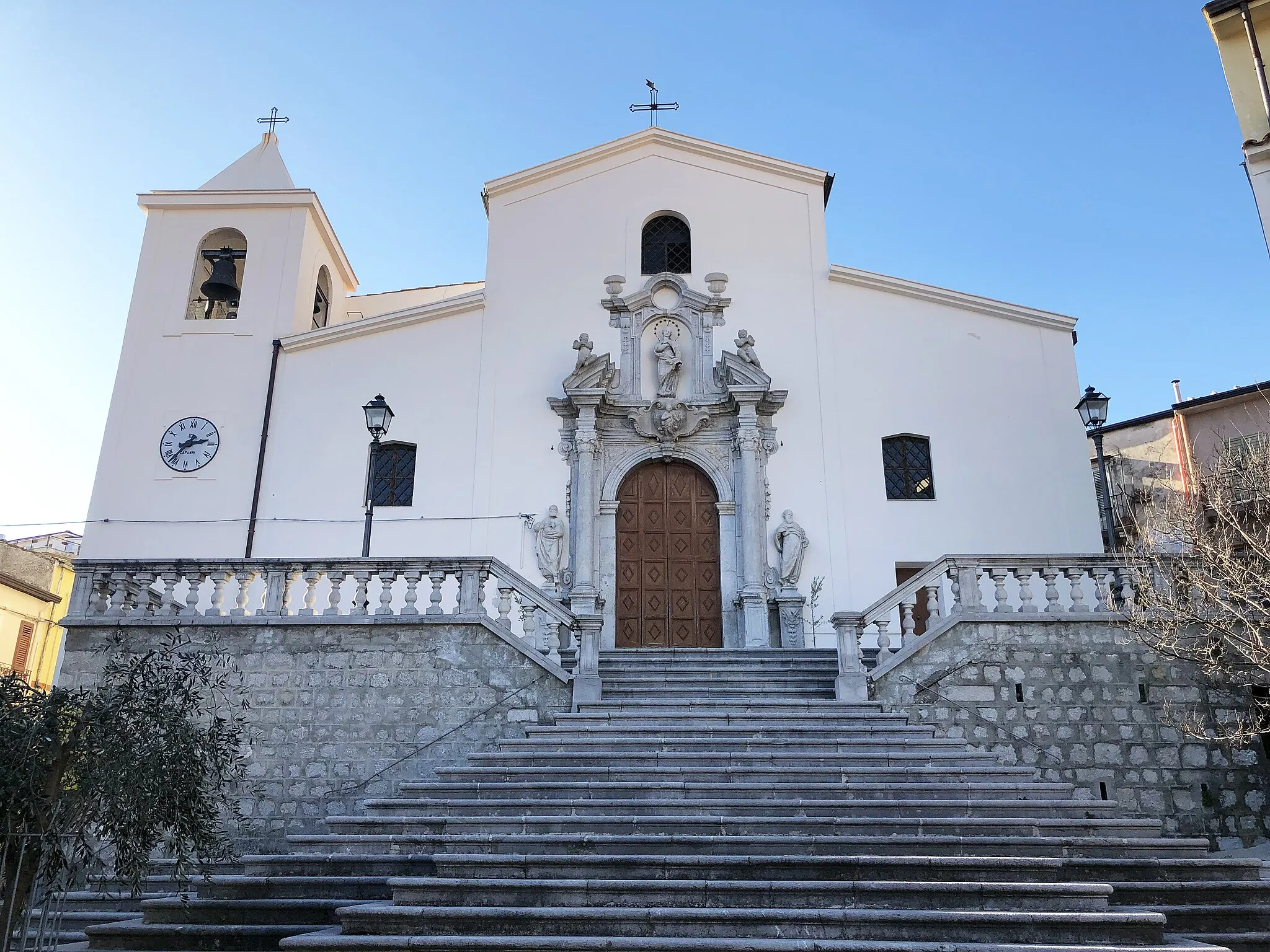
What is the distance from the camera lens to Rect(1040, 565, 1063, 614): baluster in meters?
10.8

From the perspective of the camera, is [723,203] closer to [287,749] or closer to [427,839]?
[287,749]

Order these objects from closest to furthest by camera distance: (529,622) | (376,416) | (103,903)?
(103,903), (529,622), (376,416)

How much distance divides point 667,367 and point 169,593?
24.2 feet

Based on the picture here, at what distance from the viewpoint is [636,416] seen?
1477 centimetres

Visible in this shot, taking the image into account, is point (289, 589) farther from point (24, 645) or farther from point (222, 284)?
point (24, 645)

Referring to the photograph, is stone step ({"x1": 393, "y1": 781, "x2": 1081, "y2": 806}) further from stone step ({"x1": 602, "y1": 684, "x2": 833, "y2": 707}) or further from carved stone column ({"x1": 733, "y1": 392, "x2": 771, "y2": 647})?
carved stone column ({"x1": 733, "y1": 392, "x2": 771, "y2": 647})

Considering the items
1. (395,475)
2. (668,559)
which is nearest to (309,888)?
(668,559)

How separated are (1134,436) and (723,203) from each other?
397 inches

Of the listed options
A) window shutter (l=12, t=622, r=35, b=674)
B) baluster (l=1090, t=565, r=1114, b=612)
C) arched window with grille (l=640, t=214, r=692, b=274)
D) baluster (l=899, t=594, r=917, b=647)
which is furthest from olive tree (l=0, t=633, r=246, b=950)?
window shutter (l=12, t=622, r=35, b=674)

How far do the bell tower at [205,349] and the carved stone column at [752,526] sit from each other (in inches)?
280

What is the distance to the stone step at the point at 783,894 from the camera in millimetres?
6676

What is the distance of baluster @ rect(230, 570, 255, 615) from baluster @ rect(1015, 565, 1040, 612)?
851cm

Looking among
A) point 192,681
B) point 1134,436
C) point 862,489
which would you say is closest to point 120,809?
point 192,681

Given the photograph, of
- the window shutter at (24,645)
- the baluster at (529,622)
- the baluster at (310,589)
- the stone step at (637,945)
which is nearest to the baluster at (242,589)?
the baluster at (310,589)
